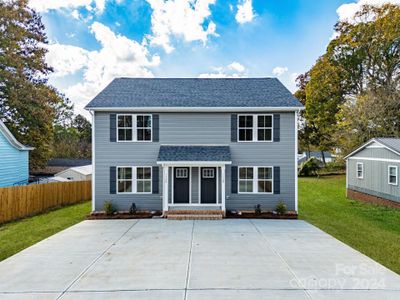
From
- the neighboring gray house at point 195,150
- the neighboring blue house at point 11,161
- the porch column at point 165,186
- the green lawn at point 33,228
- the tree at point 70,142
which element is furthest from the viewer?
the tree at point 70,142

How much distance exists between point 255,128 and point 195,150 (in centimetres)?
305

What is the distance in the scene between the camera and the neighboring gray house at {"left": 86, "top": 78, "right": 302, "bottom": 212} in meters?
12.9

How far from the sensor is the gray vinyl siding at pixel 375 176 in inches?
581

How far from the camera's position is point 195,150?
42.2ft

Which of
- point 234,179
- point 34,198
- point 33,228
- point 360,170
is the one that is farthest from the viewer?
point 360,170

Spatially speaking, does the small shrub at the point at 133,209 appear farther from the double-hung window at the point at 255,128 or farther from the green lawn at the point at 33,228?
the double-hung window at the point at 255,128

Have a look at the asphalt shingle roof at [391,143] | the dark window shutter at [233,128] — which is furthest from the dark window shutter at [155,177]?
the asphalt shingle roof at [391,143]

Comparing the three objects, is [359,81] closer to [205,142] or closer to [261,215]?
[205,142]

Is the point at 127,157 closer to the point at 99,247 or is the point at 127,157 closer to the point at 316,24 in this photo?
the point at 99,247

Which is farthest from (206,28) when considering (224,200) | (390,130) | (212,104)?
(390,130)

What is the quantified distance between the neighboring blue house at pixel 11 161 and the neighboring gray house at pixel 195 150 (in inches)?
269

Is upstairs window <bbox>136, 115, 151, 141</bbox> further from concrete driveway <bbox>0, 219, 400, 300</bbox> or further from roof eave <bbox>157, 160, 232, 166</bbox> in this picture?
concrete driveway <bbox>0, 219, 400, 300</bbox>

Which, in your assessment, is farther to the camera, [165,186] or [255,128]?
[255,128]

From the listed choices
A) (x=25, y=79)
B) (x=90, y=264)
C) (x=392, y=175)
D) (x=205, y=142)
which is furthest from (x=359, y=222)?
(x=25, y=79)
